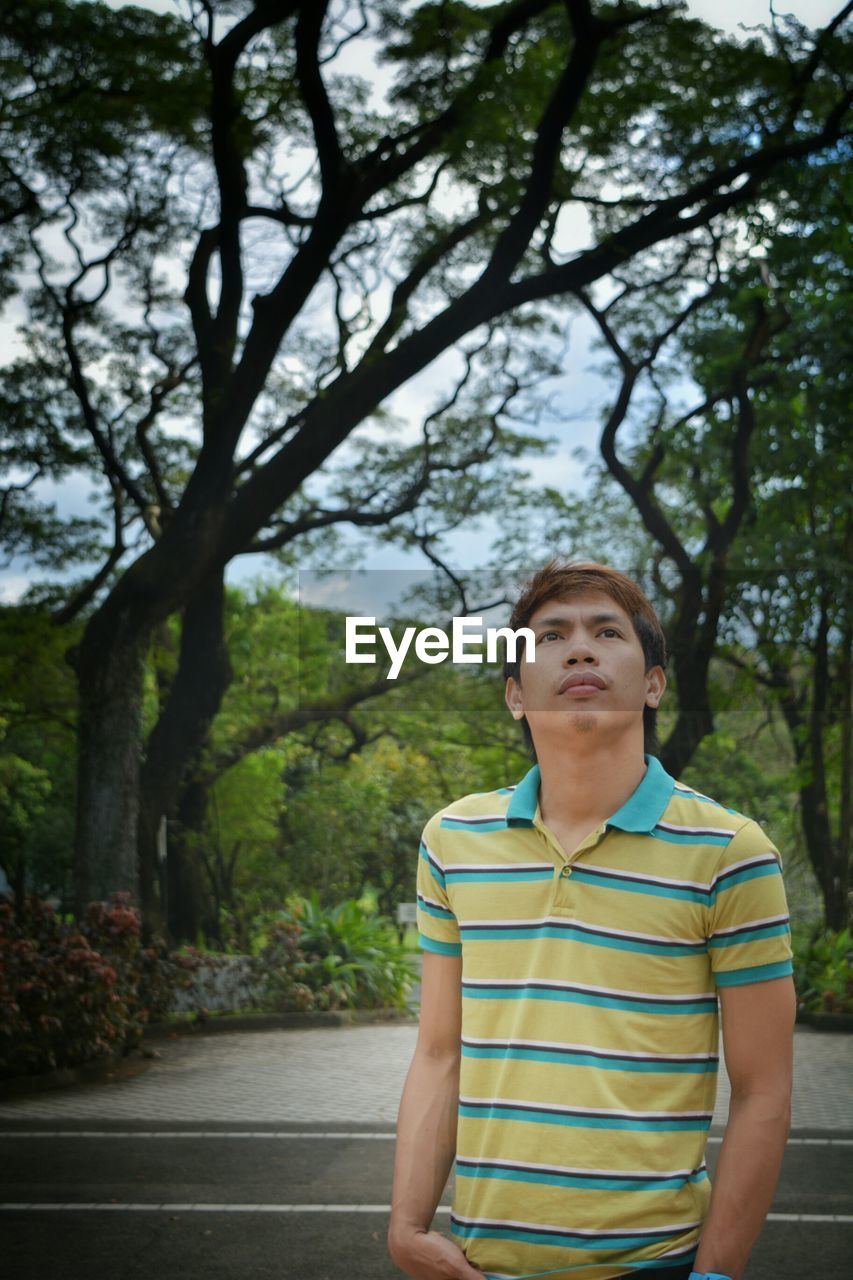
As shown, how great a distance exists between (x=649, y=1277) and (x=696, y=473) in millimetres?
9179

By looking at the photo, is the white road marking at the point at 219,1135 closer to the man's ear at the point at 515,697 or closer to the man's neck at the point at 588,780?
the man's ear at the point at 515,697

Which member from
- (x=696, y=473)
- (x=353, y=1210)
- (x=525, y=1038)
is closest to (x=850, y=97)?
(x=696, y=473)

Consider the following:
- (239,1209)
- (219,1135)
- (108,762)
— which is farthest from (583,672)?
(108,762)

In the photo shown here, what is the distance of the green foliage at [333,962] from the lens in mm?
9453

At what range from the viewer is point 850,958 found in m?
9.86

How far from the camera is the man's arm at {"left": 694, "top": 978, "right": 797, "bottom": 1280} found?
46.8 inches

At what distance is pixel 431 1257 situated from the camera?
1.27 meters

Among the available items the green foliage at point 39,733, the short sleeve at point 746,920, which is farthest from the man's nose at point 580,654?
the green foliage at point 39,733

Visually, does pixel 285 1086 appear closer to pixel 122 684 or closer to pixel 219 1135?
pixel 219 1135

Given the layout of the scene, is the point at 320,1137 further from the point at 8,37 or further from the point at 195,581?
the point at 8,37

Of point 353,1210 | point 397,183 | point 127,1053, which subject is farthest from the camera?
point 397,183

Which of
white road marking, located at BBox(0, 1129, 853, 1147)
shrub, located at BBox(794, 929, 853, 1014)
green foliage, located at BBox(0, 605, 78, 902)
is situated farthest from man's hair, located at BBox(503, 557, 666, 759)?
shrub, located at BBox(794, 929, 853, 1014)

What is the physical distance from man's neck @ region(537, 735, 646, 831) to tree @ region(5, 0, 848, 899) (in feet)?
23.4

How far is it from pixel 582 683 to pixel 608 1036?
331 mm
